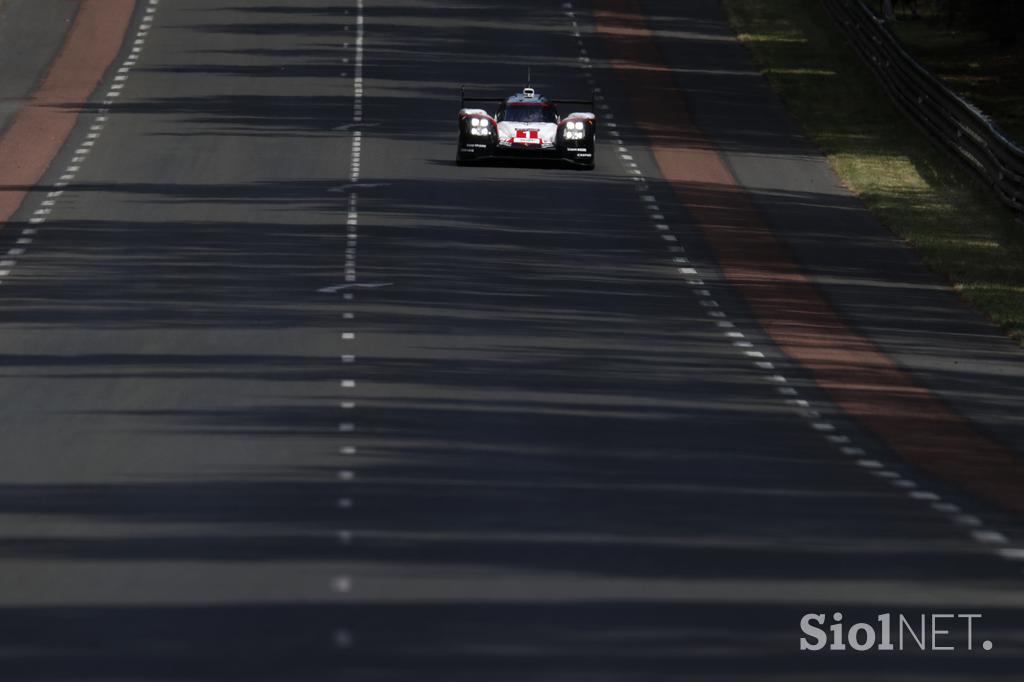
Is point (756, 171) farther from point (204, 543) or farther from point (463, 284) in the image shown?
point (204, 543)

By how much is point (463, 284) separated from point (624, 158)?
45.3ft

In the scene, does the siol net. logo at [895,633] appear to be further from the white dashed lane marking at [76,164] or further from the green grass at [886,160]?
the white dashed lane marking at [76,164]

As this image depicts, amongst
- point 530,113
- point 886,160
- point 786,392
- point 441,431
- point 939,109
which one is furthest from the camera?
point 939,109

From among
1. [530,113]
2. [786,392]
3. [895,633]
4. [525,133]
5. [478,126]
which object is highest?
[895,633]

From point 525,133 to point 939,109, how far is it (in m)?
9.87

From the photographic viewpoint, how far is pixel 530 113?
39344 mm

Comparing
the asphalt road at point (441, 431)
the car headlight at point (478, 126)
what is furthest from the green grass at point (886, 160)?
the car headlight at point (478, 126)

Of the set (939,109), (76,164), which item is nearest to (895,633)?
(76,164)

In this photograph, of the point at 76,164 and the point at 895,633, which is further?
the point at 76,164

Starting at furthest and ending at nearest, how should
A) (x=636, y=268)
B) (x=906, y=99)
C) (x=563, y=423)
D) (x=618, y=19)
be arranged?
(x=618, y=19)
(x=906, y=99)
(x=636, y=268)
(x=563, y=423)

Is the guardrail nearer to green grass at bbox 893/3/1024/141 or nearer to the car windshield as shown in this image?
green grass at bbox 893/3/1024/141

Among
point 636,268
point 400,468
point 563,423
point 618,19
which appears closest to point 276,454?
point 400,468

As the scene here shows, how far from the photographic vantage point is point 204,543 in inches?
544

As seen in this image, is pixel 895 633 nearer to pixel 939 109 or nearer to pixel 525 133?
pixel 525 133
